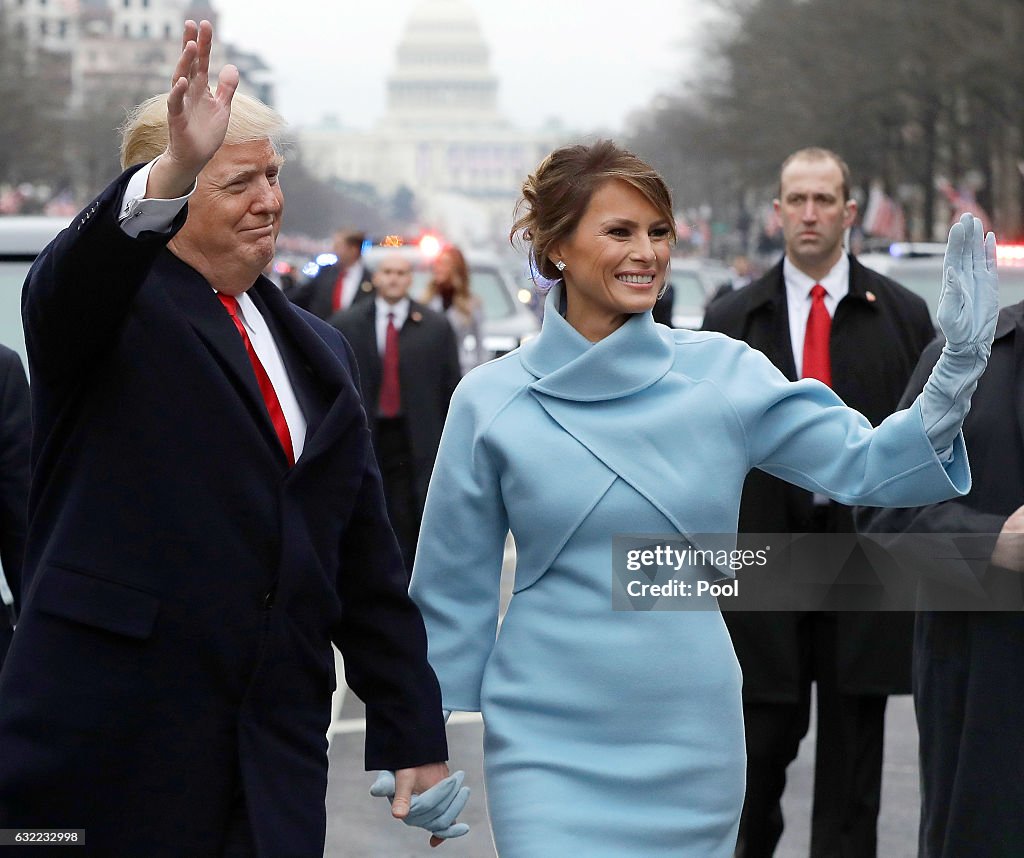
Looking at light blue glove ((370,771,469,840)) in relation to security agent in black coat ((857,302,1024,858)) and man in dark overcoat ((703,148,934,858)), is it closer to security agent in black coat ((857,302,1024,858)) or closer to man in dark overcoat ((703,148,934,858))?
security agent in black coat ((857,302,1024,858))

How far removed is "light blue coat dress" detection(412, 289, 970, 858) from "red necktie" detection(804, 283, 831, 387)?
220 cm

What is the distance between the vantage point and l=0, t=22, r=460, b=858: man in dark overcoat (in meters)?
3.43

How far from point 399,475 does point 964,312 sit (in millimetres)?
7107

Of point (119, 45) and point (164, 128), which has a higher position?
point (119, 45)

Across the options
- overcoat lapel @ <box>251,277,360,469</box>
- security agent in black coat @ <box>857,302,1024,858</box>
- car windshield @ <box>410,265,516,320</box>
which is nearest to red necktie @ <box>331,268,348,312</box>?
car windshield @ <box>410,265,516,320</box>

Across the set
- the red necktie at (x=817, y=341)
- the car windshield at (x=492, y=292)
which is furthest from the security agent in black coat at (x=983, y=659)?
the car windshield at (x=492, y=292)

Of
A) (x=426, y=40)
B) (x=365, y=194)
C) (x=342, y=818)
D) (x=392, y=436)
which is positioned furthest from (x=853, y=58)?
(x=426, y=40)

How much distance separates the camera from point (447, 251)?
14.0 meters

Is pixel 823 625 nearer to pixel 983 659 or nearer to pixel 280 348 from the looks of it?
pixel 983 659

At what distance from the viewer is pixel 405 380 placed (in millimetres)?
10727

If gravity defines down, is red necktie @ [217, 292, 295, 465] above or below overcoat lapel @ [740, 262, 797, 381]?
below

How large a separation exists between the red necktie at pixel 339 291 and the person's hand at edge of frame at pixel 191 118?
1023 cm

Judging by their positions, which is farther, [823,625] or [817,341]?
[817,341]

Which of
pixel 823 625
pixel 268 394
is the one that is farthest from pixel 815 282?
pixel 268 394
